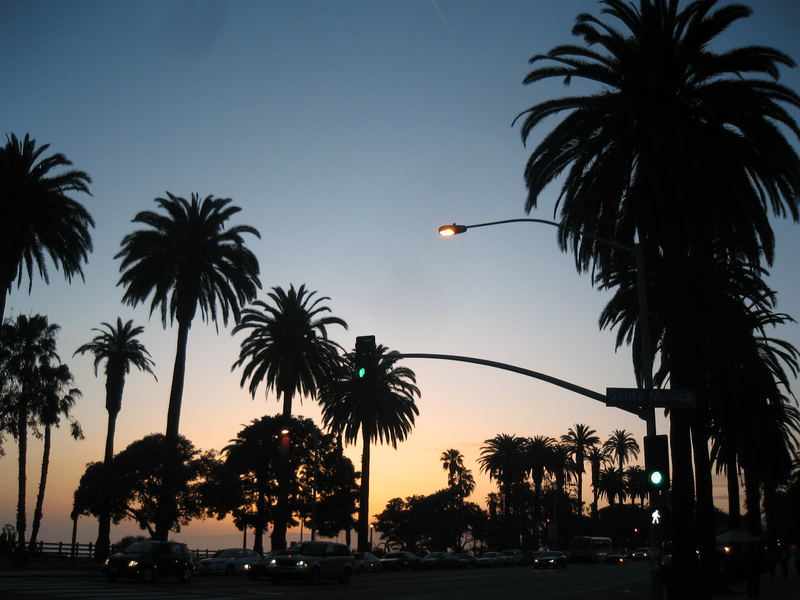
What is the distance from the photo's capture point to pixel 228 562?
143 ft

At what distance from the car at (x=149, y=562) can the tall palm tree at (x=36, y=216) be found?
17602mm

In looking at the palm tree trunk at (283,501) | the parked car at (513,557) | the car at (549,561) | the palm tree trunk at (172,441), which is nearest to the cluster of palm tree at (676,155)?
the palm tree trunk at (172,441)

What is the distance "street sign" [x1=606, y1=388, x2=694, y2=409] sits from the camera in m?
19.3

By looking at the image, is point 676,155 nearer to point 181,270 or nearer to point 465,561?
point 181,270

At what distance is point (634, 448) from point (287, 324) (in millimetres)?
83790

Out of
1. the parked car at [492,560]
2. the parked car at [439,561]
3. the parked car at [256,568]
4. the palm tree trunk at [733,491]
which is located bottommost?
the parked car at [492,560]

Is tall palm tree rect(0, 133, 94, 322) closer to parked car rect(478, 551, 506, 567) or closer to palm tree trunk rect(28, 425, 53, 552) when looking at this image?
palm tree trunk rect(28, 425, 53, 552)

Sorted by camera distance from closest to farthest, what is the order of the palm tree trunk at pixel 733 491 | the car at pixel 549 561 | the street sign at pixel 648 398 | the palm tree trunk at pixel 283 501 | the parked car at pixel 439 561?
the street sign at pixel 648 398, the palm tree trunk at pixel 733 491, the palm tree trunk at pixel 283 501, the parked car at pixel 439 561, the car at pixel 549 561

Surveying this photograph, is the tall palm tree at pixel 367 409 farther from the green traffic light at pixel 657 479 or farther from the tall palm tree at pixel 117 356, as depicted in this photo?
the green traffic light at pixel 657 479

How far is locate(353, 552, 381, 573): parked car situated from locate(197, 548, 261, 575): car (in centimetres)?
1323

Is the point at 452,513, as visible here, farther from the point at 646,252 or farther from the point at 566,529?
the point at 646,252

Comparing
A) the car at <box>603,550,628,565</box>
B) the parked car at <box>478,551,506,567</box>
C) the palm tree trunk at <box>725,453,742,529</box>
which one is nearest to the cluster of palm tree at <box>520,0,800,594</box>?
the palm tree trunk at <box>725,453,742,529</box>

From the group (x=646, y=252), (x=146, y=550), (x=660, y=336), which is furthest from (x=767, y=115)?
(x=146, y=550)

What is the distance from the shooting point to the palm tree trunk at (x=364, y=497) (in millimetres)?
63812
